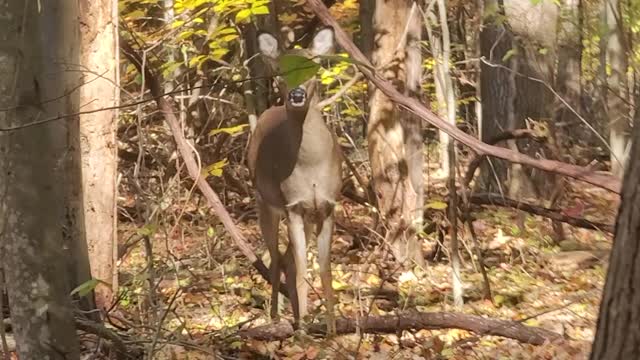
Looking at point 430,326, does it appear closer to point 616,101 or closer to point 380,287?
point 380,287

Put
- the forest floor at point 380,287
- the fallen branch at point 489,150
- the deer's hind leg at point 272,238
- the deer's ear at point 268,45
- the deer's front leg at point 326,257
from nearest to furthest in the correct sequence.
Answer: the fallen branch at point 489,150 < the forest floor at point 380,287 < the deer's front leg at point 326,257 < the deer's ear at point 268,45 < the deer's hind leg at point 272,238

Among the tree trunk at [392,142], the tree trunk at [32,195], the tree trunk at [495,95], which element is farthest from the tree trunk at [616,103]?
the tree trunk at [32,195]

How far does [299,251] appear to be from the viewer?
22.1 feet

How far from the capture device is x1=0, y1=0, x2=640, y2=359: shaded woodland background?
381 cm

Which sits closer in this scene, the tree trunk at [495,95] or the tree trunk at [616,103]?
the tree trunk at [616,103]

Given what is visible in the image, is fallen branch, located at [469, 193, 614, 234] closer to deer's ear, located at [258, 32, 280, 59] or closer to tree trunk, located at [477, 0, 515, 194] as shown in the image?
deer's ear, located at [258, 32, 280, 59]

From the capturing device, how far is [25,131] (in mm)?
3652

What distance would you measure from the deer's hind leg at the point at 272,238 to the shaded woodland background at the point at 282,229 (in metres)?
0.12

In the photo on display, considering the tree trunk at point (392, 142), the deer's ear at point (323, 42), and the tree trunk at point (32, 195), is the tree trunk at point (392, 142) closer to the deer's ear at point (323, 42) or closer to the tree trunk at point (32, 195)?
the deer's ear at point (323, 42)

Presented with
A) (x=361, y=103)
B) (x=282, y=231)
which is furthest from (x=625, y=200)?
(x=361, y=103)

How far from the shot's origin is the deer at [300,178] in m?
6.70

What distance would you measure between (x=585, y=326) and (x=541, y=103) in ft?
19.1

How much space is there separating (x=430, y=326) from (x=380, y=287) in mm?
504

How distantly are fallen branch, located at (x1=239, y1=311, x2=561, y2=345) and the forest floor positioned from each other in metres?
0.06
